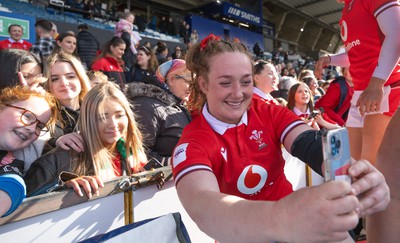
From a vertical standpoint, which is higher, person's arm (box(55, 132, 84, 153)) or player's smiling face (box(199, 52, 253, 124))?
player's smiling face (box(199, 52, 253, 124))

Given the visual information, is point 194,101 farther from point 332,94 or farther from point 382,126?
point 332,94

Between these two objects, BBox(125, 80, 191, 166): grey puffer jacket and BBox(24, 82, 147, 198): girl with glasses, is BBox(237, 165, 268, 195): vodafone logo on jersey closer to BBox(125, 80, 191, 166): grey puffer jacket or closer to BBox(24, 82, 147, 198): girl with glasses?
BBox(24, 82, 147, 198): girl with glasses

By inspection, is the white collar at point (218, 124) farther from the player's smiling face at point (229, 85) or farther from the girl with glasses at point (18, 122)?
the girl with glasses at point (18, 122)

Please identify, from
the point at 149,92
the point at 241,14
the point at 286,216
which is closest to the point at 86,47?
the point at 149,92

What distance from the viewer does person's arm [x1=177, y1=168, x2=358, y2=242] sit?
54cm

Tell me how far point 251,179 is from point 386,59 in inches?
36.0

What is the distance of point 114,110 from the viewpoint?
63.7 inches

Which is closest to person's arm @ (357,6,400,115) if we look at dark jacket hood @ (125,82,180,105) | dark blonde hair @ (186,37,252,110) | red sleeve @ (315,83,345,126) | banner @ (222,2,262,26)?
dark blonde hair @ (186,37,252,110)

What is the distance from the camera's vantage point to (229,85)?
1.22 meters

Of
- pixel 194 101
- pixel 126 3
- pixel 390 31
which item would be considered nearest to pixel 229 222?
pixel 194 101

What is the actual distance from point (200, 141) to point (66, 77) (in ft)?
4.91

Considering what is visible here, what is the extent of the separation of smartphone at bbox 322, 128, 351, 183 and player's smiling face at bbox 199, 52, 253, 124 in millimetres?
637

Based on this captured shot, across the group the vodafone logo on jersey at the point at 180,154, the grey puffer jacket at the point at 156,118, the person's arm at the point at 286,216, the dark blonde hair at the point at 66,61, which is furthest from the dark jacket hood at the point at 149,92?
the person's arm at the point at 286,216

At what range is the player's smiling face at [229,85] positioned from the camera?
121 centimetres
